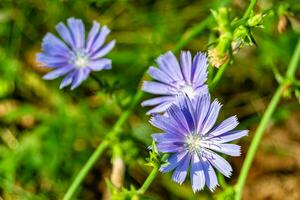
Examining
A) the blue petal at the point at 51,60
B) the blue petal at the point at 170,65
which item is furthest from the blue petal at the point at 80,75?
the blue petal at the point at 170,65

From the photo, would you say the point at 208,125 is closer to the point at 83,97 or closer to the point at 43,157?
the point at 43,157

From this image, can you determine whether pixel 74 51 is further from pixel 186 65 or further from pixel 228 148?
pixel 228 148

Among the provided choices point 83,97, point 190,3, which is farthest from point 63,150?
point 190,3

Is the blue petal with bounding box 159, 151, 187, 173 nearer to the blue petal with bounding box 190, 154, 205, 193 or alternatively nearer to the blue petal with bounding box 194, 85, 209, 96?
the blue petal with bounding box 190, 154, 205, 193

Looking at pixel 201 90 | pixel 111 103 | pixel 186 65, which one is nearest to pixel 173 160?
pixel 201 90

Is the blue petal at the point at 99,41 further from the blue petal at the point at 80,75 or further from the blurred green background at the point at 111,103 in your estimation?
the blurred green background at the point at 111,103

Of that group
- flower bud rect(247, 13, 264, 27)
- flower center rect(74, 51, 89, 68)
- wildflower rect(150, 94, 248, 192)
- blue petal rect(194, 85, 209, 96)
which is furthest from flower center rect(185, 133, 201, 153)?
flower center rect(74, 51, 89, 68)
